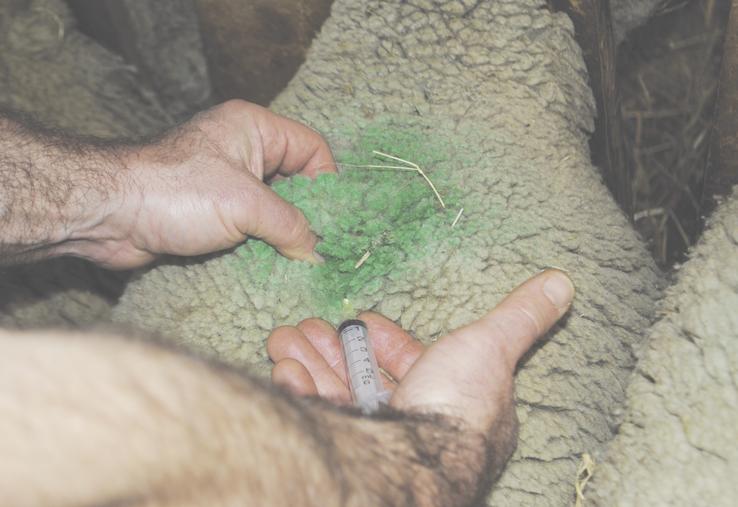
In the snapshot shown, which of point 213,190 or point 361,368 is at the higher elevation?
point 213,190

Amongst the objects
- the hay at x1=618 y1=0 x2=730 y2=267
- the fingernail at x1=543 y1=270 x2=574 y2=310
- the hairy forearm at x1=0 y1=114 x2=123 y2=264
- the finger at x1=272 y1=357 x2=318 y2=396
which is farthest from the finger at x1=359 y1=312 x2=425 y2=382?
the hay at x1=618 y1=0 x2=730 y2=267

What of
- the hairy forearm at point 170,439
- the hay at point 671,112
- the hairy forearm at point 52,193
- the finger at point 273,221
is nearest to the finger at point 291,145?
the finger at point 273,221

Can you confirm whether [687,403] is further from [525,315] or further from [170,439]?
[170,439]

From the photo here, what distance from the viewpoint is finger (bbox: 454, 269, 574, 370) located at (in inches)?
47.1

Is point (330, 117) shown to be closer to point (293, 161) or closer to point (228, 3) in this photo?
point (293, 161)

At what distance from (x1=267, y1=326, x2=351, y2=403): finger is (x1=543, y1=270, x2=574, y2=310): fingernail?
0.40 metres

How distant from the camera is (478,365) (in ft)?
3.82

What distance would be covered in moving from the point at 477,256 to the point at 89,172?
80 cm

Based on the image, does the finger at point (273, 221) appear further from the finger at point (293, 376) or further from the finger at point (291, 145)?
the finger at point (293, 376)

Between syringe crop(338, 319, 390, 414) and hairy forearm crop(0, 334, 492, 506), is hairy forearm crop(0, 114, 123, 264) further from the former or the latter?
hairy forearm crop(0, 334, 492, 506)

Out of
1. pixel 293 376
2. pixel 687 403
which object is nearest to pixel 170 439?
pixel 293 376

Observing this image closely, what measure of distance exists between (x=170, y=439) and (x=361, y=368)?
1.76ft

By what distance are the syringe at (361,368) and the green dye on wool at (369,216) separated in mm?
101

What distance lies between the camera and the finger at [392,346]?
53.0 inches
